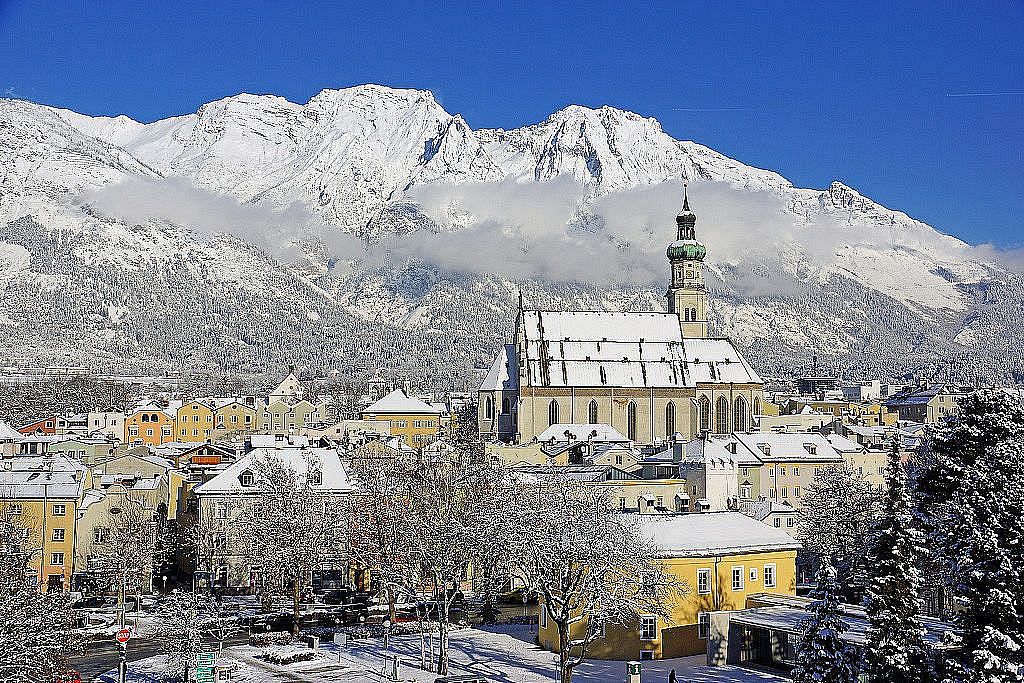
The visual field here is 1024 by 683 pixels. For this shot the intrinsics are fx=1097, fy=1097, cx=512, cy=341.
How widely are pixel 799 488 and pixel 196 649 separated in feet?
111

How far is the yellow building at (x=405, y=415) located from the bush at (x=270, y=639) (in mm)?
48325

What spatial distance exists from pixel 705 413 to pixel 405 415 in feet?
76.1

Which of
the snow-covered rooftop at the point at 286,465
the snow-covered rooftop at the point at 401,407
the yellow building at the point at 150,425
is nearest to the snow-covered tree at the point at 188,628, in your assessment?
the snow-covered rooftop at the point at 286,465

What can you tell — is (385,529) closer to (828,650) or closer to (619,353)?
(828,650)

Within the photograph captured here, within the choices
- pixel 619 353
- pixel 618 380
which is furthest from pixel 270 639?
pixel 619 353

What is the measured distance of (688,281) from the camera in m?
85.1

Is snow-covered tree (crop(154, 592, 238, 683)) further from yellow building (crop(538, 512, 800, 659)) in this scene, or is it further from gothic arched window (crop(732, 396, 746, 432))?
gothic arched window (crop(732, 396, 746, 432))

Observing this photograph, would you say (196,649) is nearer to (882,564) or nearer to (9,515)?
(9,515)

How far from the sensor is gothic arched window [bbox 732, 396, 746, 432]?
251ft

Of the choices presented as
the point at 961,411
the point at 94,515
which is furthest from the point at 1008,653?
the point at 94,515

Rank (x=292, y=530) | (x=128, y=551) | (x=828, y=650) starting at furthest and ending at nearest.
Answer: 1. (x=128, y=551)
2. (x=292, y=530)
3. (x=828, y=650)

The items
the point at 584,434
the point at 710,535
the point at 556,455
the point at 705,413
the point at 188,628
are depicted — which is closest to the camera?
the point at 188,628

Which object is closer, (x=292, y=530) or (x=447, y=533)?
(x=447, y=533)

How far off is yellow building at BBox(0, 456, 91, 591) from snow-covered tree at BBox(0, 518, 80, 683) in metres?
6.15
